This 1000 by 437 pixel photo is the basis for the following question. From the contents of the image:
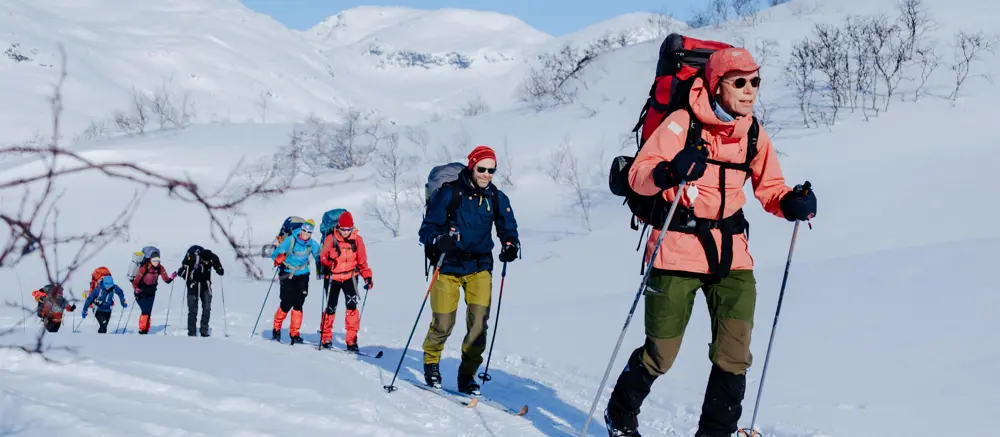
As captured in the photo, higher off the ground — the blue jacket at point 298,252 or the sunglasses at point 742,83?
the sunglasses at point 742,83

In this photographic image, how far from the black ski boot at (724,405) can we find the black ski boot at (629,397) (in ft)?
A: 1.13

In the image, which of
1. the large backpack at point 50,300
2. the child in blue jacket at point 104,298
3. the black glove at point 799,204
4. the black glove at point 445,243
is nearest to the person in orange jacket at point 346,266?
the black glove at point 445,243

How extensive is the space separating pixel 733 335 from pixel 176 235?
3124cm

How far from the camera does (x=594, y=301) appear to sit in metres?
13.4

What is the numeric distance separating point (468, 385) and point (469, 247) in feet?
3.72

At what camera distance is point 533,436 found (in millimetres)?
4949

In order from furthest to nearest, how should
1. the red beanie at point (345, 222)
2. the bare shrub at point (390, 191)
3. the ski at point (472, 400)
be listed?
the bare shrub at point (390, 191)
the red beanie at point (345, 222)
the ski at point (472, 400)

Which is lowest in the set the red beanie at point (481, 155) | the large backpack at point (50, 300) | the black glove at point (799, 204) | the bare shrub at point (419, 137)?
the large backpack at point (50, 300)

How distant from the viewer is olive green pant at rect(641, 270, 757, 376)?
161 inches

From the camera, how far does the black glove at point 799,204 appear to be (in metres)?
3.97

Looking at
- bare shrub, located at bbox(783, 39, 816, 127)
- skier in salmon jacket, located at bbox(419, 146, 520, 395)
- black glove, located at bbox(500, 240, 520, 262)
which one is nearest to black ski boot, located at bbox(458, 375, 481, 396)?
skier in salmon jacket, located at bbox(419, 146, 520, 395)

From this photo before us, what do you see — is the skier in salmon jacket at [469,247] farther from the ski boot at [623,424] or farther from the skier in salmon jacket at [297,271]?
the skier in salmon jacket at [297,271]

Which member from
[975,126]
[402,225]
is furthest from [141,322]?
[975,126]

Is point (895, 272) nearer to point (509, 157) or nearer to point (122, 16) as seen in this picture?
point (509, 157)
